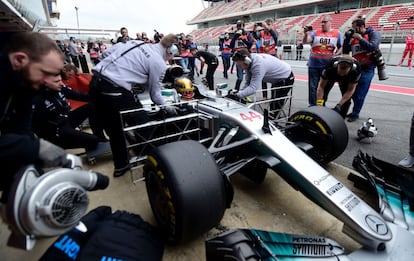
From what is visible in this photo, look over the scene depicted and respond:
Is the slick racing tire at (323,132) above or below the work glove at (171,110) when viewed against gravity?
below

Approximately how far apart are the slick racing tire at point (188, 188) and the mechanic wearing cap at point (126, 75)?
3.54 ft

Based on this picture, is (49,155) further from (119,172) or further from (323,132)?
(323,132)

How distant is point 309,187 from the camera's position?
1.93m

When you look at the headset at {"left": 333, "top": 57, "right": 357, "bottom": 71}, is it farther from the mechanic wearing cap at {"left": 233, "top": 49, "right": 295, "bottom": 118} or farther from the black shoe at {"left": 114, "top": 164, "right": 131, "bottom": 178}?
the black shoe at {"left": 114, "top": 164, "right": 131, "bottom": 178}

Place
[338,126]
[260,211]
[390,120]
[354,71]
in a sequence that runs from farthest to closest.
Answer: [390,120] < [354,71] < [338,126] < [260,211]

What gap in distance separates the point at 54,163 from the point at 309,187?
66.0 inches

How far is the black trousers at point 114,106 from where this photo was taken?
260 centimetres

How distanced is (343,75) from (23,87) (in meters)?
Result: 3.99

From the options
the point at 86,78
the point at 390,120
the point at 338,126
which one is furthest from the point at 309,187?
the point at 86,78

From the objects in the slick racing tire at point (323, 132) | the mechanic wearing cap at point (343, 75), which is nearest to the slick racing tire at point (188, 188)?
the slick racing tire at point (323, 132)

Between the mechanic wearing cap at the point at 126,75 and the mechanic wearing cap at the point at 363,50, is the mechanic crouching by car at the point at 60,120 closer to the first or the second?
the mechanic wearing cap at the point at 126,75

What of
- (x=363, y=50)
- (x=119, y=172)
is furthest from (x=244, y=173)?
(x=363, y=50)

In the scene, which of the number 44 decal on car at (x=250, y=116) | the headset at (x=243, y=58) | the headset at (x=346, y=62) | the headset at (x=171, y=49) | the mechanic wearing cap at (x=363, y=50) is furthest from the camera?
the mechanic wearing cap at (x=363, y=50)

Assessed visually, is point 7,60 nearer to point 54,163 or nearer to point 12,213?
point 54,163
